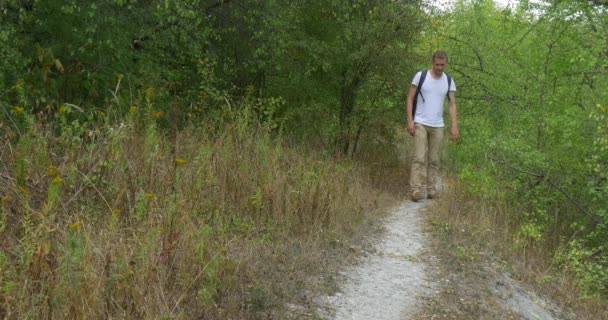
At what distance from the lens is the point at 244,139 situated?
6.06 meters

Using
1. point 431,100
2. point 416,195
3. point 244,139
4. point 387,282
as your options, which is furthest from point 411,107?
point 387,282

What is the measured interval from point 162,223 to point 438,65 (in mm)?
Result: 4792

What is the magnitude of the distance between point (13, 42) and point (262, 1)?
359 cm

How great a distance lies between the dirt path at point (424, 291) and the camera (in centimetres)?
410

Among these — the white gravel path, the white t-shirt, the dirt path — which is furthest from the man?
the dirt path

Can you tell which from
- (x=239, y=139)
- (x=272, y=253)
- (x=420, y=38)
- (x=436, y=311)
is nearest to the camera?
(x=436, y=311)

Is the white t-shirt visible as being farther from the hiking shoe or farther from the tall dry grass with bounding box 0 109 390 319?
the tall dry grass with bounding box 0 109 390 319

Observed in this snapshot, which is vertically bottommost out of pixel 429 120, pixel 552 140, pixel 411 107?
pixel 552 140

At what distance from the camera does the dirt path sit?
13.5 feet

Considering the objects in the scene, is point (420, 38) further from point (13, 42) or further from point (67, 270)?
point (67, 270)

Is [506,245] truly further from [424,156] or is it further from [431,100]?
[431,100]

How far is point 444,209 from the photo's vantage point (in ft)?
22.7

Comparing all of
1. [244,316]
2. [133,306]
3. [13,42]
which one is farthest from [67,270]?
[13,42]

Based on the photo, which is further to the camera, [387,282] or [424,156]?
[424,156]
